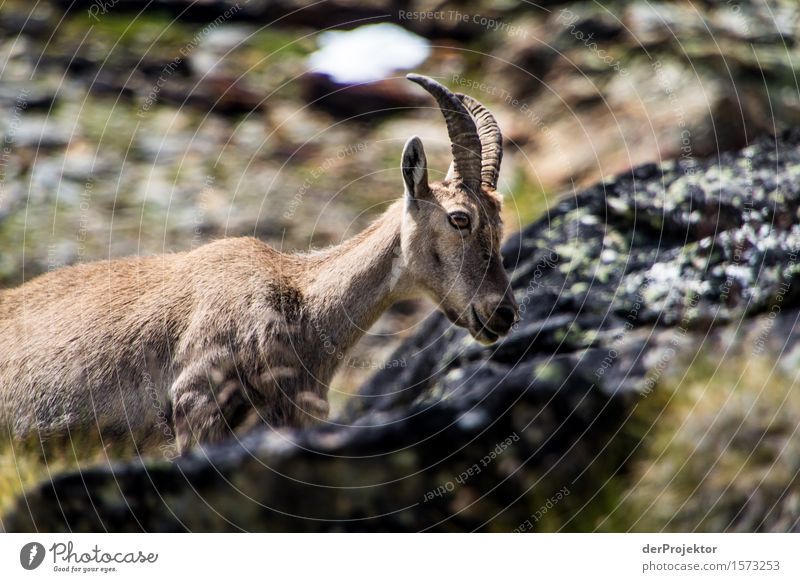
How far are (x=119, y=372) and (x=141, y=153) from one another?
15.8m

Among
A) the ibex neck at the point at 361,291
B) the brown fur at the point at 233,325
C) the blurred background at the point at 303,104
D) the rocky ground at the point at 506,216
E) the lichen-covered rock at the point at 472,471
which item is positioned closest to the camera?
the lichen-covered rock at the point at 472,471

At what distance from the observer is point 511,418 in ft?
35.8

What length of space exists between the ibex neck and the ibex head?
26 cm

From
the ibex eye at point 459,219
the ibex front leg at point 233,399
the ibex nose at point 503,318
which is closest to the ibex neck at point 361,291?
the ibex eye at point 459,219

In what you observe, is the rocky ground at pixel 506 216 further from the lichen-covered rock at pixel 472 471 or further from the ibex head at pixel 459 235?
the ibex head at pixel 459 235

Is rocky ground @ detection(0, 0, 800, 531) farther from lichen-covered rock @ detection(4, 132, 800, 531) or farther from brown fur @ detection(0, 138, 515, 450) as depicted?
brown fur @ detection(0, 138, 515, 450)

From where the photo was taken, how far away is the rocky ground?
35.1 ft

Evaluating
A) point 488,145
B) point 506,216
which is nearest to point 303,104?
point 506,216

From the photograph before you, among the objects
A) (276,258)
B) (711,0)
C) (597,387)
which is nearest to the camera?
(597,387)

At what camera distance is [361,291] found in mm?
12930

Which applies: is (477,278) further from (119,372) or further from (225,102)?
(225,102)

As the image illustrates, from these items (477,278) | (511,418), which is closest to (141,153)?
(477,278)

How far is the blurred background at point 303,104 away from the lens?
22.0 metres

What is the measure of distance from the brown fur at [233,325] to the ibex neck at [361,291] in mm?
16
